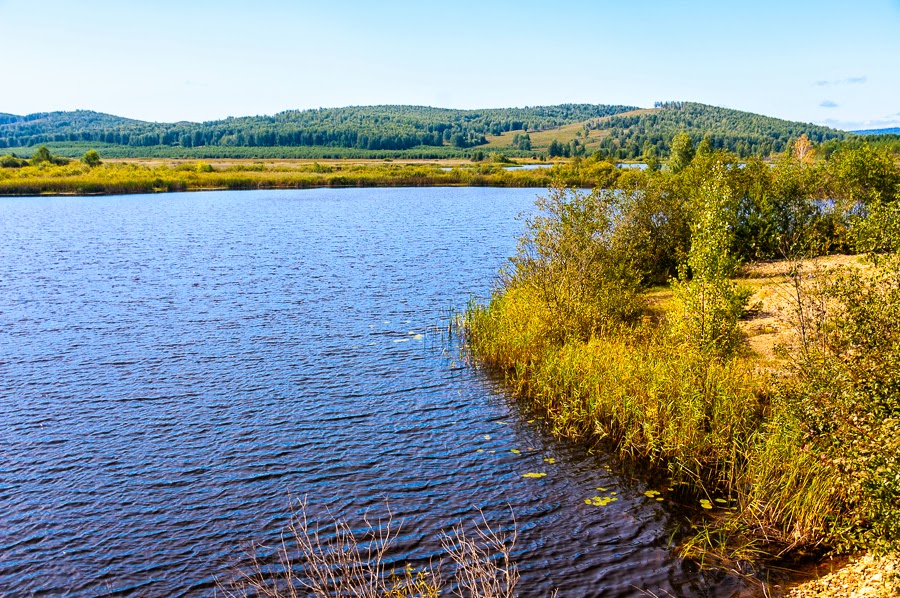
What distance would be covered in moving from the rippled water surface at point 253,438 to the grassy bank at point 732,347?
1.69 meters

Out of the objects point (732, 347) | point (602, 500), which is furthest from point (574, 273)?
point (602, 500)

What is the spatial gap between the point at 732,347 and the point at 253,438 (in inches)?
586

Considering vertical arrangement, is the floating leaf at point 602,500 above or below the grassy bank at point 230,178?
below

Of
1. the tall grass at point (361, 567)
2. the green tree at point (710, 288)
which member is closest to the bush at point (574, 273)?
the green tree at point (710, 288)

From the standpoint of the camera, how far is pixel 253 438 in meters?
19.4

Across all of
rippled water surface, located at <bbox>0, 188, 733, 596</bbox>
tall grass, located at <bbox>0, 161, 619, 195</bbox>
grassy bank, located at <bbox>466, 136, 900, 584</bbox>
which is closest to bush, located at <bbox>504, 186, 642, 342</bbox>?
grassy bank, located at <bbox>466, 136, 900, 584</bbox>

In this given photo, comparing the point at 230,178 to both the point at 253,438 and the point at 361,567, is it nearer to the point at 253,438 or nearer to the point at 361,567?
the point at 253,438

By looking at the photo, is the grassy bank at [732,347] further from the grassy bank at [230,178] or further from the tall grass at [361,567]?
the grassy bank at [230,178]

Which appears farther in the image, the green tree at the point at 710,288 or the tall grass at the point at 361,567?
the green tree at the point at 710,288

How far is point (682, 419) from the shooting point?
16.9 m

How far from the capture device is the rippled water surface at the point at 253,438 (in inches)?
550

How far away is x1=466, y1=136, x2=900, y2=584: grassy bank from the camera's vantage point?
11.1 m

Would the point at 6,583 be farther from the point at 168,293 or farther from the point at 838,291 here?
the point at 168,293

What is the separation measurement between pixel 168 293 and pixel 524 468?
27.2m
